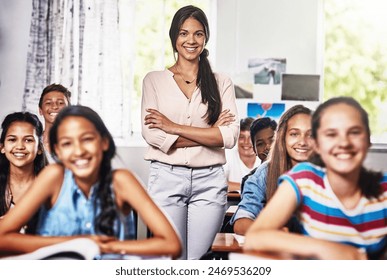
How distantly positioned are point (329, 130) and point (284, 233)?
332mm

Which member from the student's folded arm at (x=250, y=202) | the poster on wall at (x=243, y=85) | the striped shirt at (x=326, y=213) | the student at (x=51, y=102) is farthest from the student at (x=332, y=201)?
the student at (x=51, y=102)

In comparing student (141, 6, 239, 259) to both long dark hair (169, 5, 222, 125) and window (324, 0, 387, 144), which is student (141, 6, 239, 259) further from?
window (324, 0, 387, 144)

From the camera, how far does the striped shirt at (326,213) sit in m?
1.89

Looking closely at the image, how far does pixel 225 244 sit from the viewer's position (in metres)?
2.04

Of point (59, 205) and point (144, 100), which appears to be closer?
point (59, 205)

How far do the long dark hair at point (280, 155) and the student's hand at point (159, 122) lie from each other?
331 millimetres

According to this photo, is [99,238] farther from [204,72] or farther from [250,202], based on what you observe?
[204,72]

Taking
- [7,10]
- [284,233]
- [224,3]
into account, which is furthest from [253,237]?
[7,10]

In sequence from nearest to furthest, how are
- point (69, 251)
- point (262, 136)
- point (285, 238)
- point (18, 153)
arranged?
point (285, 238) → point (69, 251) → point (18, 153) → point (262, 136)

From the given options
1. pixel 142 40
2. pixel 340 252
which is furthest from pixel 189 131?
pixel 340 252

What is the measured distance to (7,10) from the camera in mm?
2125

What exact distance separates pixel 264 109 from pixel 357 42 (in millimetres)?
390

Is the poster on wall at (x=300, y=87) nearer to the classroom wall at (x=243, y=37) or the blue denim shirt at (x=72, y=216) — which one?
the classroom wall at (x=243, y=37)
